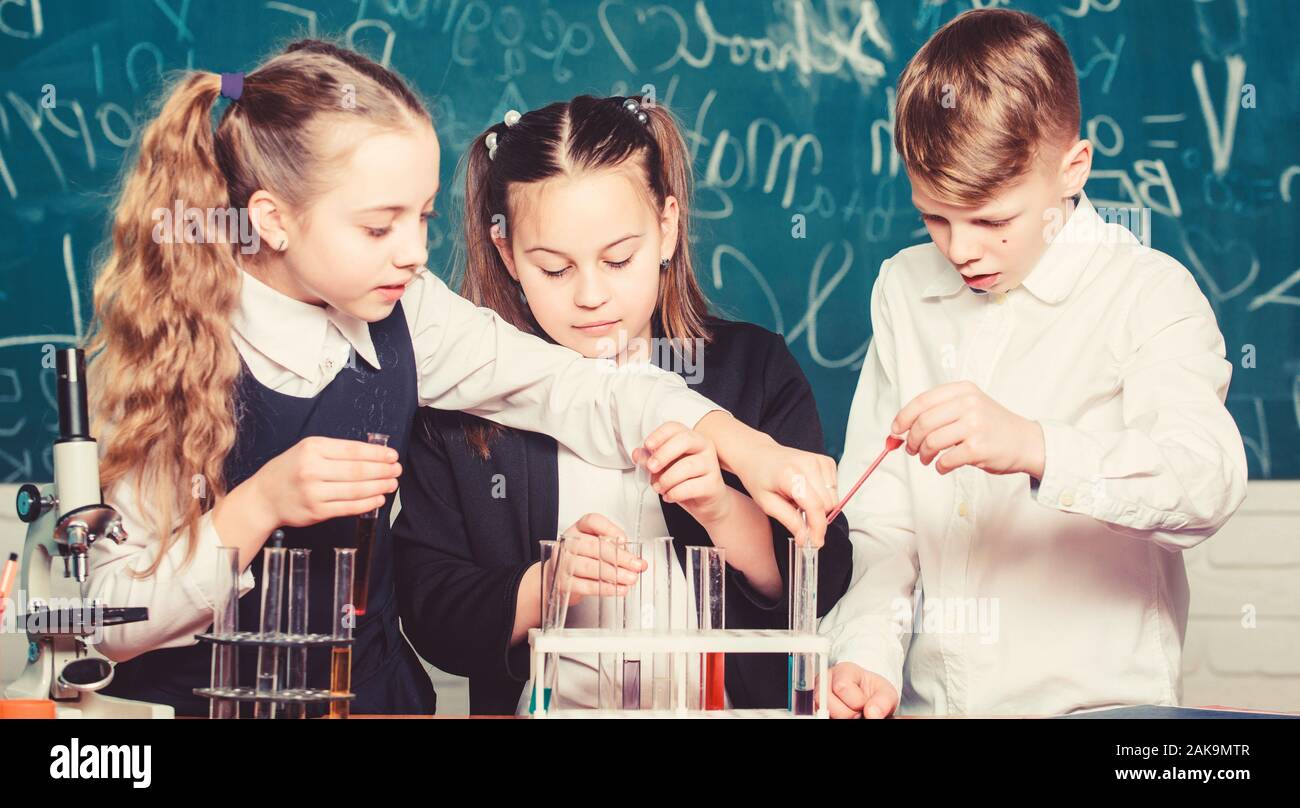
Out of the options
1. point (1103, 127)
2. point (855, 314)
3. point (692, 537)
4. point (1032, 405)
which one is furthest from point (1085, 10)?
point (692, 537)

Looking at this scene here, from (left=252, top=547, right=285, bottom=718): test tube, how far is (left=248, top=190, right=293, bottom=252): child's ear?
1.73 feet

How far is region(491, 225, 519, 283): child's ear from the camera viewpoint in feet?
6.37

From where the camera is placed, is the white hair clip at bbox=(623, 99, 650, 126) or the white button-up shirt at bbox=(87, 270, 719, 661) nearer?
the white button-up shirt at bbox=(87, 270, 719, 661)

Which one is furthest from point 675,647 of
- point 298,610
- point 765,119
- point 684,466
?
point 765,119

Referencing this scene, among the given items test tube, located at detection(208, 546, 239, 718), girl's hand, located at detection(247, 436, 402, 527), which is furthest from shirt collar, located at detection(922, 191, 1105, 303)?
test tube, located at detection(208, 546, 239, 718)

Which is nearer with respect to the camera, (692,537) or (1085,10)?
(692,537)

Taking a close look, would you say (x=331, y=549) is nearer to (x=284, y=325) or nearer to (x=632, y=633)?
(x=284, y=325)

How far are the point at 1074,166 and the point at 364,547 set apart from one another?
1.10m

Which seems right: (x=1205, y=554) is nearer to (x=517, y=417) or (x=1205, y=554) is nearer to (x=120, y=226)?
(x=517, y=417)

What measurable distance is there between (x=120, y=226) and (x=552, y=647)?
0.94m

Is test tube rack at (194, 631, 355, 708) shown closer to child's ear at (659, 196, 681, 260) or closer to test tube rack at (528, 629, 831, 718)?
test tube rack at (528, 629, 831, 718)

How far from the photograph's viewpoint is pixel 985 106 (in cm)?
176

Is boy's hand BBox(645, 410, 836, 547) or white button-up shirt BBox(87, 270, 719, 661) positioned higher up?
white button-up shirt BBox(87, 270, 719, 661)

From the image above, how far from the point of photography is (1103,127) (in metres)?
2.20
